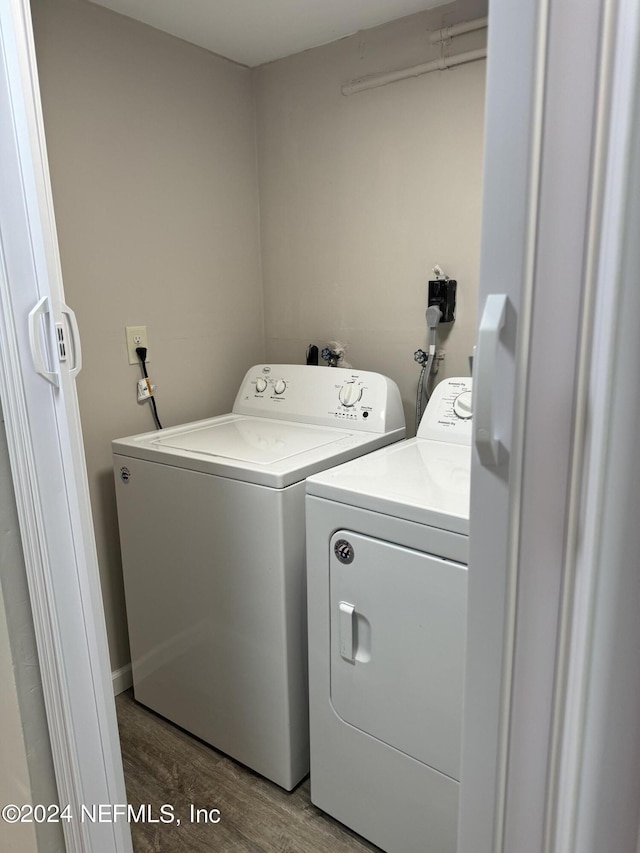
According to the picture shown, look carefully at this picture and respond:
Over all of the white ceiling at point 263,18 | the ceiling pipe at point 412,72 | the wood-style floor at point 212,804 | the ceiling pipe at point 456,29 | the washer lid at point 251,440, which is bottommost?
the wood-style floor at point 212,804

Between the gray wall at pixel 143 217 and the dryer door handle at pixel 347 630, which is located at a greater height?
the gray wall at pixel 143 217

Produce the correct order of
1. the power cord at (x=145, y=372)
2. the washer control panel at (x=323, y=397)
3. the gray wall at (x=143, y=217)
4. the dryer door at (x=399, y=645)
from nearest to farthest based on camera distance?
the dryer door at (x=399, y=645), the gray wall at (x=143, y=217), the washer control panel at (x=323, y=397), the power cord at (x=145, y=372)

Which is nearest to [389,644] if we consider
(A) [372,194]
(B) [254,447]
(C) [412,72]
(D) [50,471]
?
(B) [254,447]

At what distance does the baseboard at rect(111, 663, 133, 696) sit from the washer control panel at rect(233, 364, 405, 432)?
1.00 metres

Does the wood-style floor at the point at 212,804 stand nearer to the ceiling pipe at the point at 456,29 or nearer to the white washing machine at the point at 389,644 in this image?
the white washing machine at the point at 389,644

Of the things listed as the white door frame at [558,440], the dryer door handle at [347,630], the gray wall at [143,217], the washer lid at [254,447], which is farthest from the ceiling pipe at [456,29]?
the dryer door handle at [347,630]

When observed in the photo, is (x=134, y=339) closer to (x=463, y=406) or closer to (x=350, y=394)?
(x=350, y=394)

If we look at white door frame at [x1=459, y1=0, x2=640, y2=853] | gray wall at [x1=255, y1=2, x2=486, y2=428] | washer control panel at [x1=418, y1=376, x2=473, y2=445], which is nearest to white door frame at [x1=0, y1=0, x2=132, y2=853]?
white door frame at [x1=459, y1=0, x2=640, y2=853]

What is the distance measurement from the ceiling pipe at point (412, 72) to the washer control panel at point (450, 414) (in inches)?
37.2

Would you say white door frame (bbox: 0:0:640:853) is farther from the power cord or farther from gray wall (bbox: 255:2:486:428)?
gray wall (bbox: 255:2:486:428)

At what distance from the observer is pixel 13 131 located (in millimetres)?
965

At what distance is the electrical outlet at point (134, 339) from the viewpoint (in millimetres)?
1947

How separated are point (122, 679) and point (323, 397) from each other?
1219 millimetres

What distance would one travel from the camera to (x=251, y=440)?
5.92 ft
